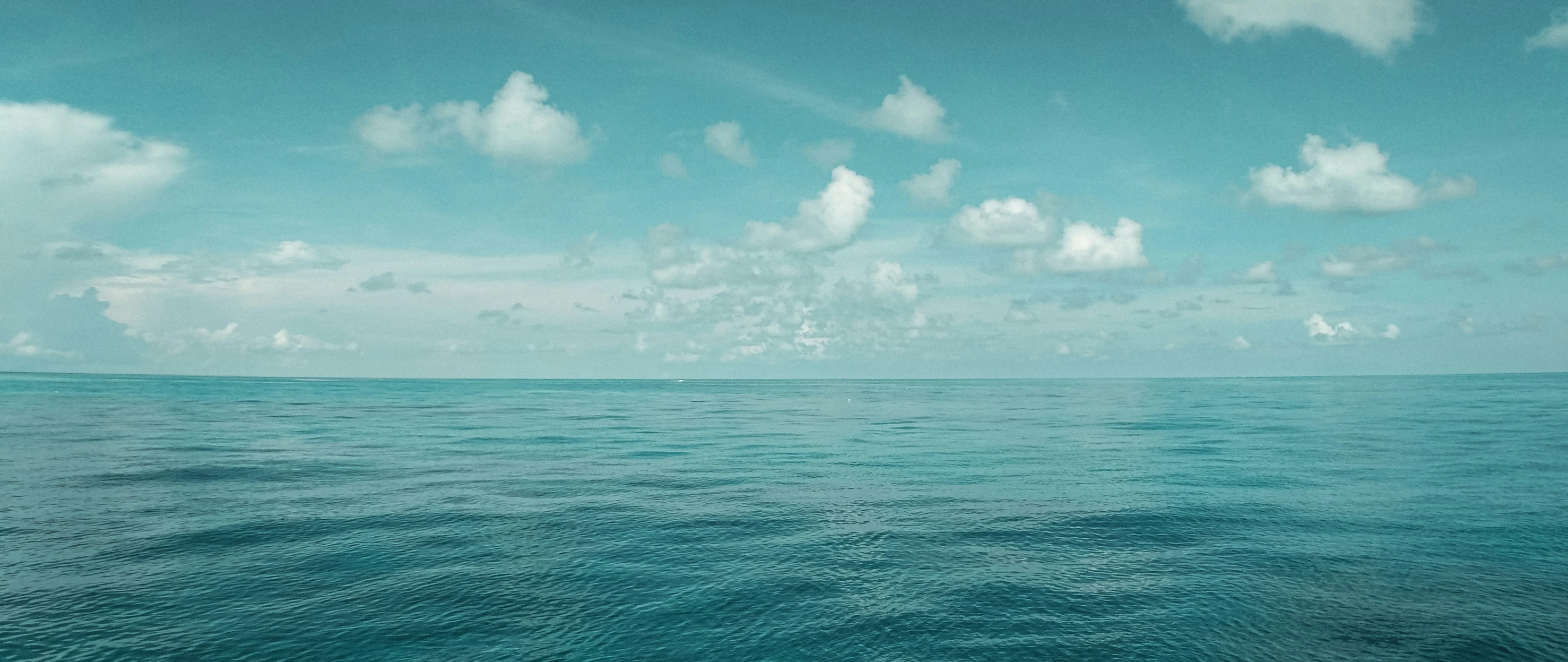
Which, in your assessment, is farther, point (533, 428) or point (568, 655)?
point (533, 428)

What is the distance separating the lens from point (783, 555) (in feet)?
145

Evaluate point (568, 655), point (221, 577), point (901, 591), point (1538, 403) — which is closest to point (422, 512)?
point (221, 577)

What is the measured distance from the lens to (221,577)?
39188 millimetres

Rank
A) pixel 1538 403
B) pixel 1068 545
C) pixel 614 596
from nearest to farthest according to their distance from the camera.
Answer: pixel 614 596 → pixel 1068 545 → pixel 1538 403

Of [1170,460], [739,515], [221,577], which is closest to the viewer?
[221,577]

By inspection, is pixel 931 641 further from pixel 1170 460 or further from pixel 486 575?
pixel 1170 460

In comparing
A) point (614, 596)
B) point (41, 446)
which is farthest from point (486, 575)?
point (41, 446)

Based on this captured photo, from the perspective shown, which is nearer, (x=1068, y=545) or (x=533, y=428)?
(x=1068, y=545)

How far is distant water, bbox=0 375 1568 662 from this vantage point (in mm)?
31625

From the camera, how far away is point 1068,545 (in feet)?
153

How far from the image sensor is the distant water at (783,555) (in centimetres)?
3162

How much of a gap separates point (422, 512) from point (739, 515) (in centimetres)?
2224

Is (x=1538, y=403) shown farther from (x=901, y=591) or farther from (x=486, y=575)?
(x=486, y=575)

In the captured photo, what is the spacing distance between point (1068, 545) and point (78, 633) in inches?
1872
